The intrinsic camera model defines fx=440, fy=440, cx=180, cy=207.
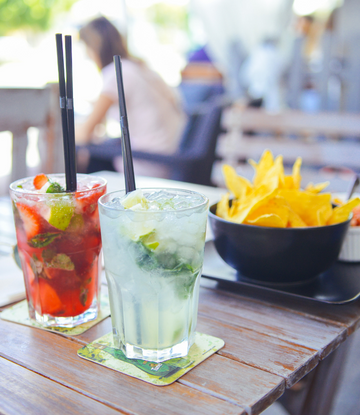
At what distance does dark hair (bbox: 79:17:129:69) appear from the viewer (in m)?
2.83

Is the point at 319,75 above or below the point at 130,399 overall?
above

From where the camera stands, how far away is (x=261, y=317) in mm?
678

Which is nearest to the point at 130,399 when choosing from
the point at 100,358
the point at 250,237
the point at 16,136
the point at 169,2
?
the point at 100,358

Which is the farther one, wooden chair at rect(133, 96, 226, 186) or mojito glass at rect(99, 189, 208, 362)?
wooden chair at rect(133, 96, 226, 186)

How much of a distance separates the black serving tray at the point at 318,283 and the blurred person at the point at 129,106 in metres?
1.96

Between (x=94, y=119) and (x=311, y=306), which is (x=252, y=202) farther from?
(x=94, y=119)

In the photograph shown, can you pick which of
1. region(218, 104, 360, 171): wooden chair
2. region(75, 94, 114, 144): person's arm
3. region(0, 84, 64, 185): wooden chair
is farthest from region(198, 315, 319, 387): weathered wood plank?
region(75, 94, 114, 144): person's arm

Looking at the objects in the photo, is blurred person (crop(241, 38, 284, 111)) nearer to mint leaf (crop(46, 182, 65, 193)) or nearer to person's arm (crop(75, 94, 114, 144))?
person's arm (crop(75, 94, 114, 144))

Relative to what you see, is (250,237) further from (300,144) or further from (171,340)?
(300,144)

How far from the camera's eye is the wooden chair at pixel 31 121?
4.86 ft

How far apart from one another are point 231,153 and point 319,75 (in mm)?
1345

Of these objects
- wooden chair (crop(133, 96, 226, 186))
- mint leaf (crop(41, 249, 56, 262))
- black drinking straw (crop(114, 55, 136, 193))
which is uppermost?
black drinking straw (crop(114, 55, 136, 193))

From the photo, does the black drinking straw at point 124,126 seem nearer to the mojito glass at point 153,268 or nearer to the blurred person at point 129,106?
the mojito glass at point 153,268

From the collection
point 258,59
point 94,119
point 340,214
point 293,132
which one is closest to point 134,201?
point 340,214
